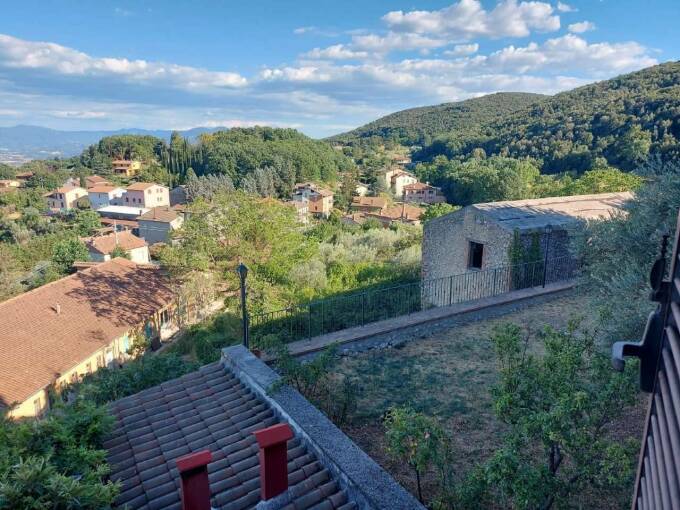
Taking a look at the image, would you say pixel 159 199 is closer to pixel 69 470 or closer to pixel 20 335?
pixel 20 335

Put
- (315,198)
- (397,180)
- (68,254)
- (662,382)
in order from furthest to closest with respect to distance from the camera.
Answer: (397,180) < (315,198) < (68,254) < (662,382)

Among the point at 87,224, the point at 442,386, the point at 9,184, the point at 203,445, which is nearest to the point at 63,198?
the point at 9,184

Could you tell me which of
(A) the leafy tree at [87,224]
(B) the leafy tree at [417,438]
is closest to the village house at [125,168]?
(A) the leafy tree at [87,224]

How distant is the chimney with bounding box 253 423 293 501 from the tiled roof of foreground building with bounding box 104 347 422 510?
0.54 ft

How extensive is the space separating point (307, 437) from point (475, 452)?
7.72 ft

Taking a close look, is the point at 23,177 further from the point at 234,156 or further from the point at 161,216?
the point at 161,216

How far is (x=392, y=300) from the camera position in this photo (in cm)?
1174

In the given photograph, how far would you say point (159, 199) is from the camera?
246 feet

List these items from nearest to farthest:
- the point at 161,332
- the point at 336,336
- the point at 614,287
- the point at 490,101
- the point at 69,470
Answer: the point at 69,470 < the point at 614,287 < the point at 336,336 < the point at 161,332 < the point at 490,101

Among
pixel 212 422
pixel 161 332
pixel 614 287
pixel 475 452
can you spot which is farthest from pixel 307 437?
pixel 161 332

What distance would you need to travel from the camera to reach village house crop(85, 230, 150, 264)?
35281 mm

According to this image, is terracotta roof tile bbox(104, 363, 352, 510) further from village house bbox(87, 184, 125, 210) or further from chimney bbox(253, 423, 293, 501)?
village house bbox(87, 184, 125, 210)

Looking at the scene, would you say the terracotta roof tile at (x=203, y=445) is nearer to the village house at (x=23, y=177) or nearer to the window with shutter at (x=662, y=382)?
the window with shutter at (x=662, y=382)

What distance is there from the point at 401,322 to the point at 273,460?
217 inches
